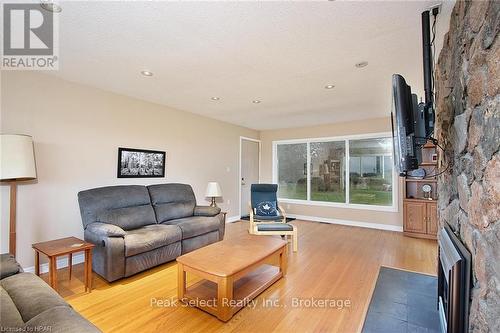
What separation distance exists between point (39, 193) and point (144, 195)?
120 cm

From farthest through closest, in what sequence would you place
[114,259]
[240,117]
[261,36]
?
[240,117] → [114,259] → [261,36]

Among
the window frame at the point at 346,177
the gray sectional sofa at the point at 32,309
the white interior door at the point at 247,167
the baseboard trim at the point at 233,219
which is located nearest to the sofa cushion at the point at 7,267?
the gray sectional sofa at the point at 32,309

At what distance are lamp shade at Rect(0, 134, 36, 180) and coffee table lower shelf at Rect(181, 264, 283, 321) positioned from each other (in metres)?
2.04

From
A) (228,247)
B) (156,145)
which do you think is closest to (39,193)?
(156,145)

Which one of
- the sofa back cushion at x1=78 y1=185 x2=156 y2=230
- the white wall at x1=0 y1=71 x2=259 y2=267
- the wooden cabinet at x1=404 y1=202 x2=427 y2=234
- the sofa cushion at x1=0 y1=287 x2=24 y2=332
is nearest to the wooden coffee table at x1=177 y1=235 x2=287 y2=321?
the sofa cushion at x1=0 y1=287 x2=24 y2=332

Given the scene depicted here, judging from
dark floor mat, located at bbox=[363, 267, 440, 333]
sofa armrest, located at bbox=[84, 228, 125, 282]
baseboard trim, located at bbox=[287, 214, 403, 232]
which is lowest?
dark floor mat, located at bbox=[363, 267, 440, 333]

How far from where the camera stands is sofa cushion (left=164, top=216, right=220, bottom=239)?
339cm

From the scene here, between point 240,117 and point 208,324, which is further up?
point 240,117

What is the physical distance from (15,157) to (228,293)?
2479 millimetres

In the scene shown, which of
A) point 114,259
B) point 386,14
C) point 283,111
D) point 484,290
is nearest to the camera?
Result: point 484,290

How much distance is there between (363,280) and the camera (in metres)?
2.74

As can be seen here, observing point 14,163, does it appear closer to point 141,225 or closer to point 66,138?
point 66,138

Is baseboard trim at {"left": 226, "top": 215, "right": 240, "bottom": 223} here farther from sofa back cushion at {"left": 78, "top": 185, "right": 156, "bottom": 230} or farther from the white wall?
sofa back cushion at {"left": 78, "top": 185, "right": 156, "bottom": 230}

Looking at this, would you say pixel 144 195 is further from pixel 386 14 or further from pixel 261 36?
pixel 386 14
